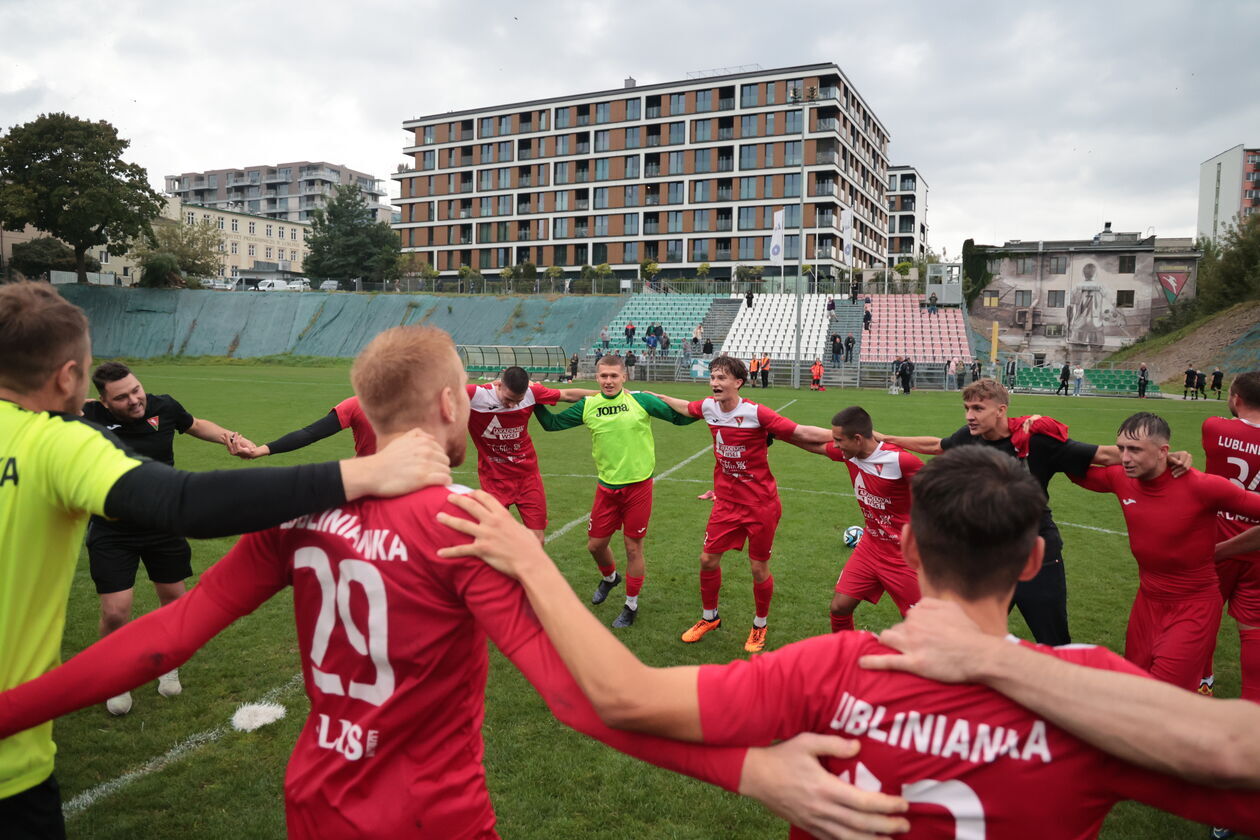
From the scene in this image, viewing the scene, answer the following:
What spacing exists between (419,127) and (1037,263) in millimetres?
64689

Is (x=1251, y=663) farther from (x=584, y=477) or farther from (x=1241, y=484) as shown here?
(x=584, y=477)

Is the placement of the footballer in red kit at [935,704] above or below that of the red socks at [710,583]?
above

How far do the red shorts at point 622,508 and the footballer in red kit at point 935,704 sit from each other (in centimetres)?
601

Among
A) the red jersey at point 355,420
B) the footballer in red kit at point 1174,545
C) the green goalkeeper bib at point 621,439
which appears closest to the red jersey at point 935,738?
the footballer in red kit at point 1174,545

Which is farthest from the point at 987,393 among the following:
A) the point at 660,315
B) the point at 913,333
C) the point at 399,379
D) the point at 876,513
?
the point at 660,315

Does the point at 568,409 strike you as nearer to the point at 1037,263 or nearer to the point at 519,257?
the point at 1037,263

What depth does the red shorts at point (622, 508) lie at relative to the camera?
25.7ft

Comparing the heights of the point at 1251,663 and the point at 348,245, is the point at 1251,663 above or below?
below

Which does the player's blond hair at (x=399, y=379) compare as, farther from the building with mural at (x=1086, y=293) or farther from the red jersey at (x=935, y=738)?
the building with mural at (x=1086, y=293)

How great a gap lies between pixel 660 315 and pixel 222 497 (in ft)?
169

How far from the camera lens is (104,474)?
2062mm

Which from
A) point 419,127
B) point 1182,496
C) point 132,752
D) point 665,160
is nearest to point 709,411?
point 1182,496

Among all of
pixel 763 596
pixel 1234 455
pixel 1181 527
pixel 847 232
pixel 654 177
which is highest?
pixel 654 177

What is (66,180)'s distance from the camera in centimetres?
5378
